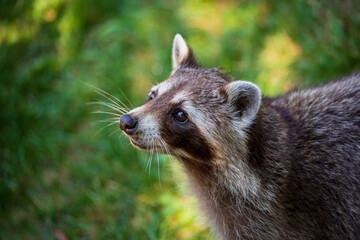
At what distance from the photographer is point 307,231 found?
359 centimetres

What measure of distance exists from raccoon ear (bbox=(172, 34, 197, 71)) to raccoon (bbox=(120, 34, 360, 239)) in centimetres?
19

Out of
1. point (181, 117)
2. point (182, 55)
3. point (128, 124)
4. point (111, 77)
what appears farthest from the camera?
point (111, 77)

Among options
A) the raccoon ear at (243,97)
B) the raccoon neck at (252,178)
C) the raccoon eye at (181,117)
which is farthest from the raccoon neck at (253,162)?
the raccoon eye at (181,117)

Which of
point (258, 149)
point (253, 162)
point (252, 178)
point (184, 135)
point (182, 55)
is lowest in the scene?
point (252, 178)

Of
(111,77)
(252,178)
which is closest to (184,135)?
(252,178)

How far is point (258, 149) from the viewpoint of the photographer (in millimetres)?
3516

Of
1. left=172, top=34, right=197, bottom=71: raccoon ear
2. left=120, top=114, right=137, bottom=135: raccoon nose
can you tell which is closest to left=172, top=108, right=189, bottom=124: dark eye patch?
left=120, top=114, right=137, bottom=135: raccoon nose

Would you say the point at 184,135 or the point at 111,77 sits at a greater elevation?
the point at 111,77

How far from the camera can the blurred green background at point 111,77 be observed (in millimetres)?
5117

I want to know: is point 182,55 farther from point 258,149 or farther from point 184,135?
point 258,149

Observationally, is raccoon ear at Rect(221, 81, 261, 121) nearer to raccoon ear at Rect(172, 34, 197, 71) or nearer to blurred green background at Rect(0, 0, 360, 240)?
raccoon ear at Rect(172, 34, 197, 71)

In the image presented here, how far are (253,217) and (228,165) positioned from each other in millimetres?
616

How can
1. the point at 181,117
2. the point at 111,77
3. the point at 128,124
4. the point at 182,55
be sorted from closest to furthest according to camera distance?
the point at 128,124
the point at 181,117
the point at 182,55
the point at 111,77

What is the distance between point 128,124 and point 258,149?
115cm
